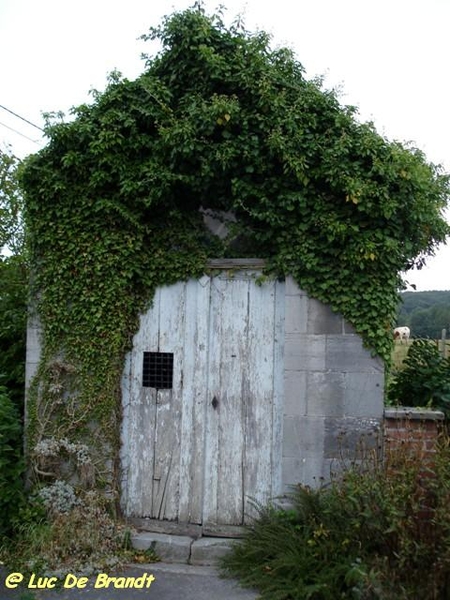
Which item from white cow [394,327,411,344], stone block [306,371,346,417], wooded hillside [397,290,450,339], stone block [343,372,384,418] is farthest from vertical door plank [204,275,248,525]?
wooded hillside [397,290,450,339]

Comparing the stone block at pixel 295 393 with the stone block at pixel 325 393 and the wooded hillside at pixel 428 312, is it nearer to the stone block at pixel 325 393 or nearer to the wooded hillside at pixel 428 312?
the stone block at pixel 325 393

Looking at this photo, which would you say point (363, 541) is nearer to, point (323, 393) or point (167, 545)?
point (323, 393)

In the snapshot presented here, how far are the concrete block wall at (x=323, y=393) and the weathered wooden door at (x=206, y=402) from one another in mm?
205

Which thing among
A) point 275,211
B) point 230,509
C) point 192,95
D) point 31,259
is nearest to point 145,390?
point 230,509

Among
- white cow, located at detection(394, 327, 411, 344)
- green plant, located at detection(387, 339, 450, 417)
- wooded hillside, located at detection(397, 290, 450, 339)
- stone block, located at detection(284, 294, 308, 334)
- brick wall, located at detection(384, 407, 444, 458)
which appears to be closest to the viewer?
brick wall, located at detection(384, 407, 444, 458)

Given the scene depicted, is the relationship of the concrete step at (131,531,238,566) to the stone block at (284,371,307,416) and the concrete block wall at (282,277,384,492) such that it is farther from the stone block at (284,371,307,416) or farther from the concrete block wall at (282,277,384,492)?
the stone block at (284,371,307,416)

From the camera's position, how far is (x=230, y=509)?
16.0ft

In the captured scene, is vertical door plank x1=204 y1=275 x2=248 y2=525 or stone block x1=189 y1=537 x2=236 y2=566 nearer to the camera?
stone block x1=189 y1=537 x2=236 y2=566

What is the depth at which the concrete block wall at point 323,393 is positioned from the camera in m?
4.50

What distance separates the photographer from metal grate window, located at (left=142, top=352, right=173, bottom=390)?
5051 mm

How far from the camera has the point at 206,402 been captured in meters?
4.96

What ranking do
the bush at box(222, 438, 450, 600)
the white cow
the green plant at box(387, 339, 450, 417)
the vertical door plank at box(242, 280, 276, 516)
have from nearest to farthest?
1. the bush at box(222, 438, 450, 600)
2. the vertical door plank at box(242, 280, 276, 516)
3. the green plant at box(387, 339, 450, 417)
4. the white cow

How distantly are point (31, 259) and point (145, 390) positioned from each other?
1644 millimetres

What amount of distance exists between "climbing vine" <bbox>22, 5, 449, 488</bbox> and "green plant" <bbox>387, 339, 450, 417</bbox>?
3.15 ft
